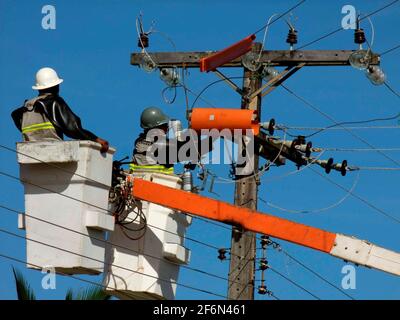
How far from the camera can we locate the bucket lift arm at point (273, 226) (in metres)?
25.2

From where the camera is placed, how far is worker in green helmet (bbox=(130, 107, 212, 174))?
26.4 m

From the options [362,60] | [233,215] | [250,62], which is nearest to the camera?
[233,215]

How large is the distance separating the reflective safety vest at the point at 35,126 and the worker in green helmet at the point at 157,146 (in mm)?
2542

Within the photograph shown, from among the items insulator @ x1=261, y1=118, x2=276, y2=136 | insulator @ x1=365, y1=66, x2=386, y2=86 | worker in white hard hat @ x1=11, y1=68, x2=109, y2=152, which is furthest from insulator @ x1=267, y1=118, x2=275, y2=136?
worker in white hard hat @ x1=11, y1=68, x2=109, y2=152

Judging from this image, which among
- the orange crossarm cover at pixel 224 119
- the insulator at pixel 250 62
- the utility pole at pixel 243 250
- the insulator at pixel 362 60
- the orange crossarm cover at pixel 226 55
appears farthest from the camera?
the insulator at pixel 250 62

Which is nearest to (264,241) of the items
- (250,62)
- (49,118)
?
(250,62)

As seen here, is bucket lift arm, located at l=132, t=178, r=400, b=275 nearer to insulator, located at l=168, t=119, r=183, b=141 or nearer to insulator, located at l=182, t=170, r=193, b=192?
insulator, located at l=182, t=170, r=193, b=192

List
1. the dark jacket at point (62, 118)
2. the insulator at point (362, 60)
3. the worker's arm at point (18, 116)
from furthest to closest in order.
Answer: the insulator at point (362, 60) < the worker's arm at point (18, 116) < the dark jacket at point (62, 118)

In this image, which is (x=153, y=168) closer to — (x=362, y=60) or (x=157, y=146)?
(x=157, y=146)

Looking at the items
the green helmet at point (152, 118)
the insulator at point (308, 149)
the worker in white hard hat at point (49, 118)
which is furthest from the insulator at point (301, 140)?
the worker in white hard hat at point (49, 118)

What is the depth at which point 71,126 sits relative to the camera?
942 inches

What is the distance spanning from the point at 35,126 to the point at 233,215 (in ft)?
10.9

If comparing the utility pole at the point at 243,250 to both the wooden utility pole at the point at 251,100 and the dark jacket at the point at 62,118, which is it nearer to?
the wooden utility pole at the point at 251,100

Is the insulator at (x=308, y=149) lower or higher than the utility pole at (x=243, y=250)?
higher
